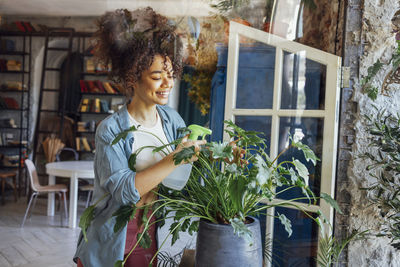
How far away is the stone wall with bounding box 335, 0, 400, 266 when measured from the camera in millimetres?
1898

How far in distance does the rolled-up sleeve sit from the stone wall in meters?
1.18

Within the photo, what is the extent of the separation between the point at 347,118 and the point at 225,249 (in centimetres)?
112

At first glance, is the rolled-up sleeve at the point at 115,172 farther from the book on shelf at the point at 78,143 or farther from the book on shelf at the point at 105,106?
the book on shelf at the point at 78,143

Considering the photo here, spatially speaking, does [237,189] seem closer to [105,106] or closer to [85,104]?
[105,106]

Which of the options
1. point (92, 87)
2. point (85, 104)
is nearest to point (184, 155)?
point (92, 87)

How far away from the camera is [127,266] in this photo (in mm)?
1566

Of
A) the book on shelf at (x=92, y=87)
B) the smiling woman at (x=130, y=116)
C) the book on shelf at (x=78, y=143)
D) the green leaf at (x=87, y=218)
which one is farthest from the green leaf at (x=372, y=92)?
the book on shelf at (x=78, y=143)

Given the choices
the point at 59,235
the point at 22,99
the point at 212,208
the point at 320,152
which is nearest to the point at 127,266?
the point at 212,208

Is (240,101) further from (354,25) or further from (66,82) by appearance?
(66,82)

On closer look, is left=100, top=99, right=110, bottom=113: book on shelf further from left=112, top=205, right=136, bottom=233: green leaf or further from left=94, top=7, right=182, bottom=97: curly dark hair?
left=112, top=205, right=136, bottom=233: green leaf

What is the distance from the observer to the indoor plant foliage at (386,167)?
5.60 ft

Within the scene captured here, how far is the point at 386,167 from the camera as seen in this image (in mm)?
1820

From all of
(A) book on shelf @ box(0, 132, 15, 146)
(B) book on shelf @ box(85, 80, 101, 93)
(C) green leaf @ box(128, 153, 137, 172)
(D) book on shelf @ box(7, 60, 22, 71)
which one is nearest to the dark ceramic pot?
(C) green leaf @ box(128, 153, 137, 172)

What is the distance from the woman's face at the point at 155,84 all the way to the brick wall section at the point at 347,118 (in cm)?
100
